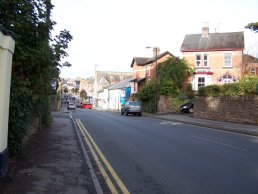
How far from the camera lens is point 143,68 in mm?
71438

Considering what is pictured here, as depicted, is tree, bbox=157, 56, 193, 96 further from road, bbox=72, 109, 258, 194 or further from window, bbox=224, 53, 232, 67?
road, bbox=72, 109, 258, 194

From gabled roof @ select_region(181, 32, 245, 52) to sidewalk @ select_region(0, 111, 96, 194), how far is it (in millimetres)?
42659

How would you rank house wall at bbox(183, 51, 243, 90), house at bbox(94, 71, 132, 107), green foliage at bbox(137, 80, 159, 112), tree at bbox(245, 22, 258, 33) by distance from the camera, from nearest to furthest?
tree at bbox(245, 22, 258, 33), green foliage at bbox(137, 80, 159, 112), house wall at bbox(183, 51, 243, 90), house at bbox(94, 71, 132, 107)

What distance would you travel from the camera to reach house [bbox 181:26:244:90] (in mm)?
52003

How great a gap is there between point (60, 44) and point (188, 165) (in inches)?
243

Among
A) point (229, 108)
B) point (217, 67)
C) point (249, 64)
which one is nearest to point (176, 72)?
point (217, 67)

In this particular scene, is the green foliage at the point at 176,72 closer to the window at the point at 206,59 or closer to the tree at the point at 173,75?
the tree at the point at 173,75

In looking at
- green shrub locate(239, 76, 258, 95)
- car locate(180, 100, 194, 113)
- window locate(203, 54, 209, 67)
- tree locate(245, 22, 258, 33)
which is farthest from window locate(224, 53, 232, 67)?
tree locate(245, 22, 258, 33)

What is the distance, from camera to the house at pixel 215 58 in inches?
2047

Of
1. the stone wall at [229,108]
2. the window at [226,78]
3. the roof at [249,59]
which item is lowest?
the stone wall at [229,108]

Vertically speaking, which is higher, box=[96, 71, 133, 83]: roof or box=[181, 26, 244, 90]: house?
box=[96, 71, 133, 83]: roof

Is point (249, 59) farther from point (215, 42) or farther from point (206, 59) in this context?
point (206, 59)

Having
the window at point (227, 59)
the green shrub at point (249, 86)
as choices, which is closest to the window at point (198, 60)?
the window at point (227, 59)

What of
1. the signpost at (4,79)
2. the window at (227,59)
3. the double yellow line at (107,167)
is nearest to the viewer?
the signpost at (4,79)
